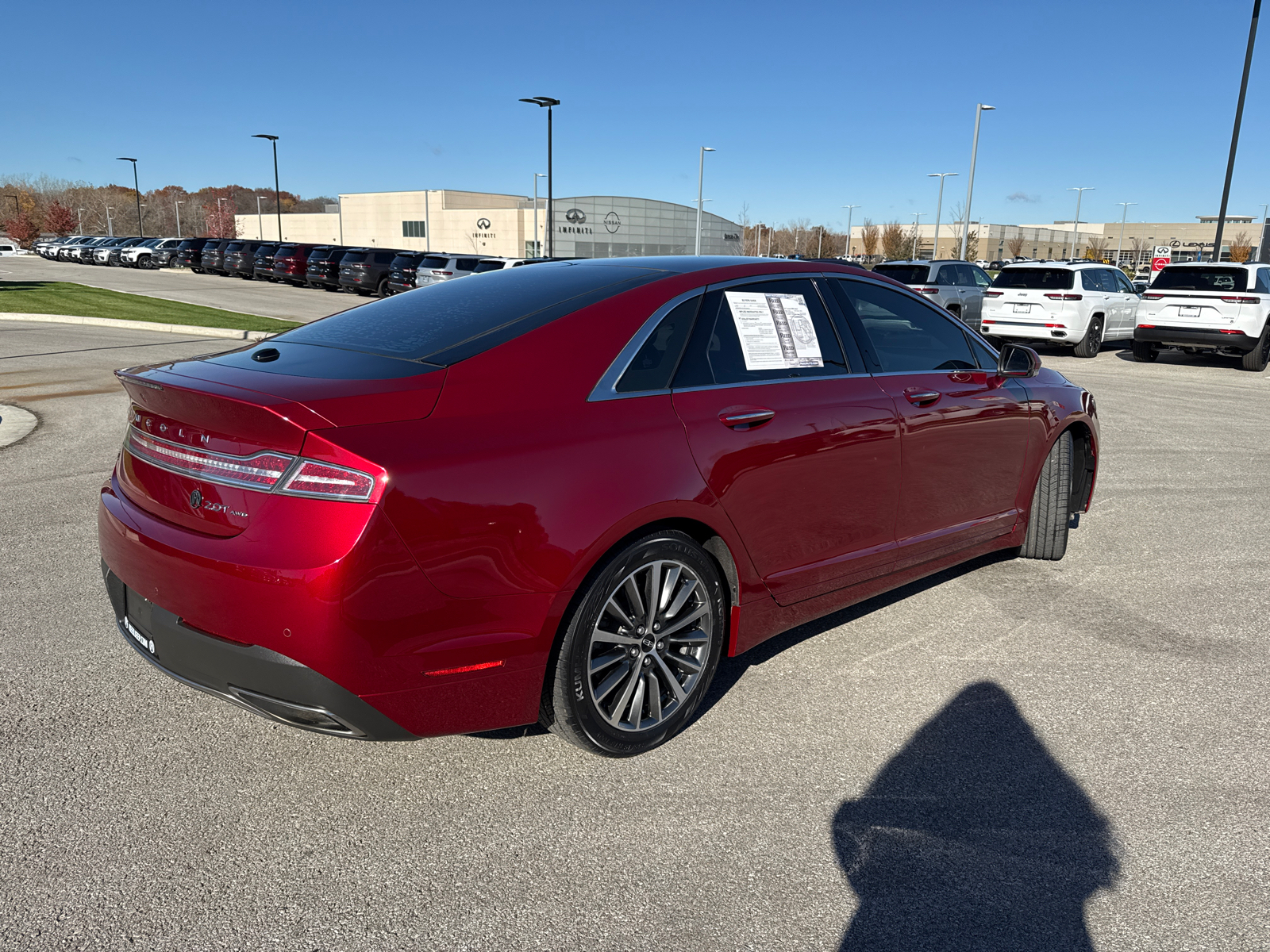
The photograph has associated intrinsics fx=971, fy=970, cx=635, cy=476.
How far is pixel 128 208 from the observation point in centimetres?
13088

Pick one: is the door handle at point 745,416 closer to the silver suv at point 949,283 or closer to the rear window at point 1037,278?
the rear window at point 1037,278

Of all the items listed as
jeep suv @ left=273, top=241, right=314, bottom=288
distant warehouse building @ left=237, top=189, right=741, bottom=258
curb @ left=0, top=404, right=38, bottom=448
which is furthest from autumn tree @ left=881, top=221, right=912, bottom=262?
curb @ left=0, top=404, right=38, bottom=448

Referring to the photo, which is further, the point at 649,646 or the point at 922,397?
the point at 922,397

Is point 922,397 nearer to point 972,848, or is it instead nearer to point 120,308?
point 972,848

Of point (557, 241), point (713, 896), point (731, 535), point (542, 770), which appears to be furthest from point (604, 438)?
point (557, 241)

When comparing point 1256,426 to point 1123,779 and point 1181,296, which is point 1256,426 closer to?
point 1181,296

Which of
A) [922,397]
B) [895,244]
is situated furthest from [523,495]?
[895,244]

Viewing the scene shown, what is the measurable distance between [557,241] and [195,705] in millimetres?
78217

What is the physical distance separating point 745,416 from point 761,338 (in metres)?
0.42

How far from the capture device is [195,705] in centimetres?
365

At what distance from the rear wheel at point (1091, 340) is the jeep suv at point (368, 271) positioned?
79.2 ft

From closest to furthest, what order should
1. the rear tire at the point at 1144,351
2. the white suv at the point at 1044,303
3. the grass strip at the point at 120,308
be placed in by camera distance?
the rear tire at the point at 1144,351
the white suv at the point at 1044,303
the grass strip at the point at 120,308

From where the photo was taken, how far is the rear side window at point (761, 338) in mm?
3529

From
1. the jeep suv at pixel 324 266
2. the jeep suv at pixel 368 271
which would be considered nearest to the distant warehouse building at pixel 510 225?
the jeep suv at pixel 324 266
